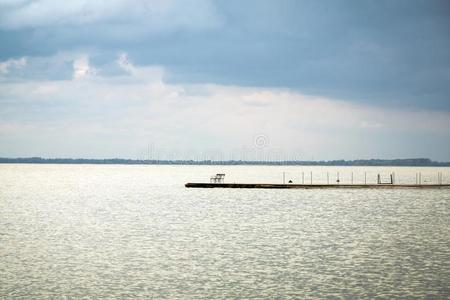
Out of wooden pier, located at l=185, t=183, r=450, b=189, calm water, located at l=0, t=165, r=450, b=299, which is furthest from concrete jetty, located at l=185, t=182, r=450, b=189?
calm water, located at l=0, t=165, r=450, b=299

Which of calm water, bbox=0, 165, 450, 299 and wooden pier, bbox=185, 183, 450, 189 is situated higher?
wooden pier, bbox=185, 183, 450, 189

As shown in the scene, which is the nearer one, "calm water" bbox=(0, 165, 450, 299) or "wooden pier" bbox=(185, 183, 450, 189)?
"calm water" bbox=(0, 165, 450, 299)

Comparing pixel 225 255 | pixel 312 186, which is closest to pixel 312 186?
pixel 312 186

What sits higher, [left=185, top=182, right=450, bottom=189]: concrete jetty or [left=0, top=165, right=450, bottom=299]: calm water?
[left=185, top=182, right=450, bottom=189]: concrete jetty

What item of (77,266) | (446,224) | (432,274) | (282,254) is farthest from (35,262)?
(446,224)

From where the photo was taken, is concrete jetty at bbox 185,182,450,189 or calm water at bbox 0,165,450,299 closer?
Result: calm water at bbox 0,165,450,299

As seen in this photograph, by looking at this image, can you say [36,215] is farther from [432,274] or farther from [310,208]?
[432,274]

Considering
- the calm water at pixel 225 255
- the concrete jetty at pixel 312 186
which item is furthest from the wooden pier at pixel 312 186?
the calm water at pixel 225 255

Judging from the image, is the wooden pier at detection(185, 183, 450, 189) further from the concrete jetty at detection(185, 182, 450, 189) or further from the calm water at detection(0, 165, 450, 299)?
the calm water at detection(0, 165, 450, 299)

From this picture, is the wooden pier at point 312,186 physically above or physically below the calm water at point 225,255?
above

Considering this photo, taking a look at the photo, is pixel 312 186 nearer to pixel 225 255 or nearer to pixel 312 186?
pixel 312 186

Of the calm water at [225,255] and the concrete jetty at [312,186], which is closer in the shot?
the calm water at [225,255]

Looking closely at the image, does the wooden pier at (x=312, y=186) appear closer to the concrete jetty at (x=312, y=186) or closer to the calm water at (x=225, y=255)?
the concrete jetty at (x=312, y=186)

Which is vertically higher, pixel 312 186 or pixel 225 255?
pixel 312 186
